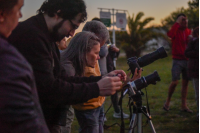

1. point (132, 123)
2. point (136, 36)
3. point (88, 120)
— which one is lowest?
point (132, 123)

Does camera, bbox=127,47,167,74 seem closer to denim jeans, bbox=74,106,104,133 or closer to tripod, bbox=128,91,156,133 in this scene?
tripod, bbox=128,91,156,133

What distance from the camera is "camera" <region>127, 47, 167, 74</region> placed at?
233cm

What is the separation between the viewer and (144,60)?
2404mm

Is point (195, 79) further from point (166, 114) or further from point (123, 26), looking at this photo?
point (123, 26)

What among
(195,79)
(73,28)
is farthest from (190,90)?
(73,28)

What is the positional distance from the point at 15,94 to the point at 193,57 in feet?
13.0

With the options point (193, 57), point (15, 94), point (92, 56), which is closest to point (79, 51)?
point (92, 56)

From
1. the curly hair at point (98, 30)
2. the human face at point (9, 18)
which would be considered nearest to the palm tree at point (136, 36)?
the curly hair at point (98, 30)

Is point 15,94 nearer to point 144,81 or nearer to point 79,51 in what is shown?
point 79,51

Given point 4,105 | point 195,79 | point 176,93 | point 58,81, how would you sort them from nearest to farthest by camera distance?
point 4,105, point 58,81, point 195,79, point 176,93

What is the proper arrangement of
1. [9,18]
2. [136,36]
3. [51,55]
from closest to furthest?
1. [9,18]
2. [51,55]
3. [136,36]

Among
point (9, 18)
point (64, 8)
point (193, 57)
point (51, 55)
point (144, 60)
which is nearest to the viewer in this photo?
point (9, 18)

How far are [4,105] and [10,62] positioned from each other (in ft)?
0.44

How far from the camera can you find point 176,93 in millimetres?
6898
